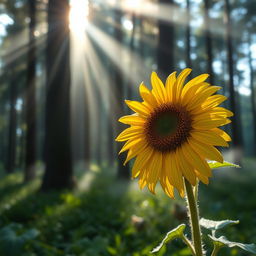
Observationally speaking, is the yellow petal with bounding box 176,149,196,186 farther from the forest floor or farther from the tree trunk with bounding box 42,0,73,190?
the tree trunk with bounding box 42,0,73,190

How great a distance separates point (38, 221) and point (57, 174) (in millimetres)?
4225

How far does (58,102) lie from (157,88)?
27.4 ft

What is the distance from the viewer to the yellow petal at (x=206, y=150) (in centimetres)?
170

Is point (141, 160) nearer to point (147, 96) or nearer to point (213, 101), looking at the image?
point (147, 96)

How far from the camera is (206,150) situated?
175 cm

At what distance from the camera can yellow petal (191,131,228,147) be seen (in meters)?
1.71

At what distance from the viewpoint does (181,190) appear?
1809 millimetres

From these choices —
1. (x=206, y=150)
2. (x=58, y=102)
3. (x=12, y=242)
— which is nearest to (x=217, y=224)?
(x=206, y=150)

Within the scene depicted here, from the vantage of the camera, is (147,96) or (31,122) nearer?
(147,96)

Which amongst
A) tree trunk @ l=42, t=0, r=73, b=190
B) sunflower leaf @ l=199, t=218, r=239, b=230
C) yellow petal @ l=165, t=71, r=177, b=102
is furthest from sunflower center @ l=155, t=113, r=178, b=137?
tree trunk @ l=42, t=0, r=73, b=190

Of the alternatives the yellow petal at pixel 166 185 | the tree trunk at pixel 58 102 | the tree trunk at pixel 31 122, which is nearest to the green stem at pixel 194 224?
the yellow petal at pixel 166 185

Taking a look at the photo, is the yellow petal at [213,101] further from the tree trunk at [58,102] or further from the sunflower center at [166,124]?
the tree trunk at [58,102]

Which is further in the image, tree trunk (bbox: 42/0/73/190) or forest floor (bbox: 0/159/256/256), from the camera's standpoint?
tree trunk (bbox: 42/0/73/190)

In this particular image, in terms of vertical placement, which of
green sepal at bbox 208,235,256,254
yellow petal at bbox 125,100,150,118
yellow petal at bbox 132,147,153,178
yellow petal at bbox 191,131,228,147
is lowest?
green sepal at bbox 208,235,256,254
